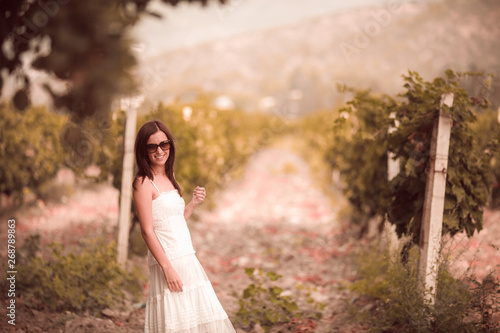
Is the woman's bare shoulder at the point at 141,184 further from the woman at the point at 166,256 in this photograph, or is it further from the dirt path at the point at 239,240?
the dirt path at the point at 239,240

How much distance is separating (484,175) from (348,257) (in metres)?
2.87

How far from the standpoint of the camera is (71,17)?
1417mm

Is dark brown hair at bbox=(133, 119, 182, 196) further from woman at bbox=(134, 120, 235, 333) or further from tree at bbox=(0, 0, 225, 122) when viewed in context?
tree at bbox=(0, 0, 225, 122)

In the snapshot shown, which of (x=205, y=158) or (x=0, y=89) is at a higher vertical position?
(x=205, y=158)

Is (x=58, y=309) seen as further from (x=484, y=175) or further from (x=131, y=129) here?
(x=484, y=175)

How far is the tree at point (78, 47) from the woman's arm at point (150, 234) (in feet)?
2.71

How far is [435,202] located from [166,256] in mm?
2180

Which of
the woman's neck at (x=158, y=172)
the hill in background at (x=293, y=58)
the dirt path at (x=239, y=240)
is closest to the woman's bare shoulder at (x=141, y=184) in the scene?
the woman's neck at (x=158, y=172)

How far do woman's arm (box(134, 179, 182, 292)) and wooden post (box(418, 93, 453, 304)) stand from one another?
6.54 ft

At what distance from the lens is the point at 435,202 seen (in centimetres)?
314

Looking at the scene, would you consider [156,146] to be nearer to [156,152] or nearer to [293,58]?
[156,152]

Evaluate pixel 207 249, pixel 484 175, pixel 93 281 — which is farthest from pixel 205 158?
pixel 484 175

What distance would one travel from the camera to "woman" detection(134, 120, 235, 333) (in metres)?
2.29

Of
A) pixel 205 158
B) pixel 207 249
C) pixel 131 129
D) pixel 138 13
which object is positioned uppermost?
pixel 205 158
